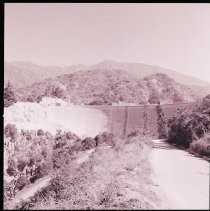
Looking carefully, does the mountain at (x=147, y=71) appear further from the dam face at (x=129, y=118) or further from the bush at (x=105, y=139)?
the bush at (x=105, y=139)

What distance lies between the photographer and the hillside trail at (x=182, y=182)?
859 cm

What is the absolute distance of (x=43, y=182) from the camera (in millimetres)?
20938

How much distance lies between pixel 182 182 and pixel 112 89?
59458 mm

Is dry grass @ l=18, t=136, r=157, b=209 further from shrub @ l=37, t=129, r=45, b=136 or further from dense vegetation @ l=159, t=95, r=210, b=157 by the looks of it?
shrub @ l=37, t=129, r=45, b=136

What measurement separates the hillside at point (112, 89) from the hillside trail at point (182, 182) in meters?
45.0

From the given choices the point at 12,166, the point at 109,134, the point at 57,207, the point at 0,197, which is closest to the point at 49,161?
the point at 12,166

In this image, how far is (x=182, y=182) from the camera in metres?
10.4

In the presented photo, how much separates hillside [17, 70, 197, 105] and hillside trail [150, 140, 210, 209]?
4498 centimetres

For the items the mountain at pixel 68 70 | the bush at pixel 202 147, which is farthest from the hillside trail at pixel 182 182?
the mountain at pixel 68 70

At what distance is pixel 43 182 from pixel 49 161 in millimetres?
3009

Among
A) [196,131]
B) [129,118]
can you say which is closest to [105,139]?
[129,118]

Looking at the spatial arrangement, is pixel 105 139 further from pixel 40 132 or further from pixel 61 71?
pixel 61 71

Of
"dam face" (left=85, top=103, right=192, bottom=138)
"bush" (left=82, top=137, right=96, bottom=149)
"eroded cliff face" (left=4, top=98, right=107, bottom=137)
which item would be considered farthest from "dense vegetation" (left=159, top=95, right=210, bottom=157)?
"dam face" (left=85, top=103, right=192, bottom=138)

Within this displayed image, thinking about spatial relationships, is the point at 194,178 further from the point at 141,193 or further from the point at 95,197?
the point at 95,197
